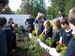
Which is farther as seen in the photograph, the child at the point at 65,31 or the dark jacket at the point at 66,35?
the dark jacket at the point at 66,35

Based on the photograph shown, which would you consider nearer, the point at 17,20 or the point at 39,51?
the point at 39,51

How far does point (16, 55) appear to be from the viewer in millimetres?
3604

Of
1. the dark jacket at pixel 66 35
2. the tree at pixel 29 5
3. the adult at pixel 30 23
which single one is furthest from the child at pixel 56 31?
the tree at pixel 29 5

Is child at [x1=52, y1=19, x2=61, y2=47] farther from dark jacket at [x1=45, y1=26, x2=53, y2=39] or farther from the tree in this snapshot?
the tree

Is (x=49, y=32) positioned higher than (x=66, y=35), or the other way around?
(x=66, y=35)

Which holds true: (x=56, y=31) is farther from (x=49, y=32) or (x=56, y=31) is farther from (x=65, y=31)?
(x=49, y=32)

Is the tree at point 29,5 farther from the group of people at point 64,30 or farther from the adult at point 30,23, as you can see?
the group of people at point 64,30

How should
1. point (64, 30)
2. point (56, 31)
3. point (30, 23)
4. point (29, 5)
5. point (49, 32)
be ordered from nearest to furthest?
point (64, 30)
point (56, 31)
point (49, 32)
point (30, 23)
point (29, 5)

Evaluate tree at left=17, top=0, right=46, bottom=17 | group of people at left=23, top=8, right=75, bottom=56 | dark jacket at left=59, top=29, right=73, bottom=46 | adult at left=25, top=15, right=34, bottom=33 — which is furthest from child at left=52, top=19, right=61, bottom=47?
tree at left=17, top=0, right=46, bottom=17

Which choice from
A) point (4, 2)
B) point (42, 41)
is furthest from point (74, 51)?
point (42, 41)

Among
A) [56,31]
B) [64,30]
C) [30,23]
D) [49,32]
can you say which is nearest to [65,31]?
[64,30]

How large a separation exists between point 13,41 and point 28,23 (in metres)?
13.3

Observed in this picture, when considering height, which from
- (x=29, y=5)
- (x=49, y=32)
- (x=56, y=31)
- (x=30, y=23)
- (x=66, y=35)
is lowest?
(x=29, y=5)

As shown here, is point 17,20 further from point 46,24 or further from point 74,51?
point 74,51
